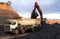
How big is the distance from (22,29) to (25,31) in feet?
4.76

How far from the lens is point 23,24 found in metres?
37.3

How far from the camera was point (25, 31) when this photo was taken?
37.2m

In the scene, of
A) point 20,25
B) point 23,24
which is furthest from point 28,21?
point 20,25

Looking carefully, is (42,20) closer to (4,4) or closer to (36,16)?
(36,16)

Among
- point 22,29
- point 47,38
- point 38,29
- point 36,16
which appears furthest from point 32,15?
point 47,38

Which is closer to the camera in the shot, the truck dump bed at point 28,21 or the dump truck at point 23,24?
the dump truck at point 23,24

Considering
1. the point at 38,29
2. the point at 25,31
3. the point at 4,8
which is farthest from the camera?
the point at 4,8

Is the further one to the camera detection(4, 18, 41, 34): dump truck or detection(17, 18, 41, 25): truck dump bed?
detection(17, 18, 41, 25): truck dump bed

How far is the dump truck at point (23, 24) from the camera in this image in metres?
35.2

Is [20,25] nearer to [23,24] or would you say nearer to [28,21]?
[23,24]

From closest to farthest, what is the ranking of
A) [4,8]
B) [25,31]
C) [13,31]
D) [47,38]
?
[47,38] → [13,31] → [25,31] → [4,8]

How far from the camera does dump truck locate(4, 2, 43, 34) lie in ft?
115

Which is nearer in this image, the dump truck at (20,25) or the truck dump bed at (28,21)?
the dump truck at (20,25)

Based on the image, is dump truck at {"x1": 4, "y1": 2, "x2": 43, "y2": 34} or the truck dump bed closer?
dump truck at {"x1": 4, "y1": 2, "x2": 43, "y2": 34}
